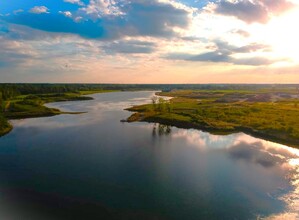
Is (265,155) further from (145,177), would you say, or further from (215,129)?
(145,177)

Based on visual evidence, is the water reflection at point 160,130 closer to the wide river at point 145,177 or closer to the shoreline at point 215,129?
the shoreline at point 215,129

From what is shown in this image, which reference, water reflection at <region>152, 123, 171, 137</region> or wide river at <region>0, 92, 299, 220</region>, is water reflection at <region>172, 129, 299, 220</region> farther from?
water reflection at <region>152, 123, 171, 137</region>

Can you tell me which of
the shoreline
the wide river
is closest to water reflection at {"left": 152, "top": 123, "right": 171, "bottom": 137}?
the shoreline

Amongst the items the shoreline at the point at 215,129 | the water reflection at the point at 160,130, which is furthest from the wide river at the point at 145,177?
the water reflection at the point at 160,130

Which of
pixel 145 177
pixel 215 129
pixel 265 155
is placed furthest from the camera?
pixel 215 129

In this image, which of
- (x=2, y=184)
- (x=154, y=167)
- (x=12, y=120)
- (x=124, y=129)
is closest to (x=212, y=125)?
(x=124, y=129)

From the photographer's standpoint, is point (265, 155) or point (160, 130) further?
point (160, 130)

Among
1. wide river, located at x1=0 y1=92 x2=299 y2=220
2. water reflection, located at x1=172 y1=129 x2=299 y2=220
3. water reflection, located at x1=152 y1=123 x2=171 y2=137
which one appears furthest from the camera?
water reflection, located at x1=152 y1=123 x2=171 y2=137

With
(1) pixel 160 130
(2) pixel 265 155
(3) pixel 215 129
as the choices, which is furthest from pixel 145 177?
(3) pixel 215 129

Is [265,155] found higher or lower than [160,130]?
lower

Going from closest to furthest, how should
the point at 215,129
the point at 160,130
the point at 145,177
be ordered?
the point at 145,177
the point at 215,129
the point at 160,130
